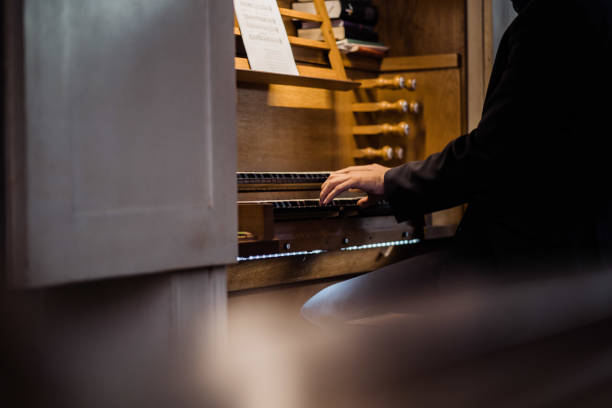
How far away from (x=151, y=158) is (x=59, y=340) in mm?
379

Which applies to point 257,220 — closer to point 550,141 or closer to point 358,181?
point 358,181

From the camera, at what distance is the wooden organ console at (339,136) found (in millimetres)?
2367

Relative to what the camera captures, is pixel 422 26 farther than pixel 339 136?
Yes

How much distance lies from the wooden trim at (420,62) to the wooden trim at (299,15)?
1.62 ft

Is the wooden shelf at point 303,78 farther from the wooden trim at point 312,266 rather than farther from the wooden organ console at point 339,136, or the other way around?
the wooden trim at point 312,266

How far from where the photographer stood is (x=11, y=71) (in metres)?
0.99

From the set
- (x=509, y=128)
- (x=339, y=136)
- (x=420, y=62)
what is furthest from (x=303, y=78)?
(x=509, y=128)

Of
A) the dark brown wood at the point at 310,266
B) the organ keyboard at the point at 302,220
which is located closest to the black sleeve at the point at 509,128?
the organ keyboard at the point at 302,220

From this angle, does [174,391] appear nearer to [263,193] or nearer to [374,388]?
A: [374,388]

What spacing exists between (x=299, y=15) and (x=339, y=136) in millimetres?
602

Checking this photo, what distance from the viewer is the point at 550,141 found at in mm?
1760

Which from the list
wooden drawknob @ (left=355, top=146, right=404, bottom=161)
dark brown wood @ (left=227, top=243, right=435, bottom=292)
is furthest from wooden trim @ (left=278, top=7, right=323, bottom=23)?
dark brown wood @ (left=227, top=243, right=435, bottom=292)

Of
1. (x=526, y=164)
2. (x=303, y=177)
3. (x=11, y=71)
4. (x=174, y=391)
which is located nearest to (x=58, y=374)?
(x=174, y=391)

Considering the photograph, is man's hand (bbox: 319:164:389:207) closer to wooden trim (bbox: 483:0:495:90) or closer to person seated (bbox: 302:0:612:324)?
person seated (bbox: 302:0:612:324)
